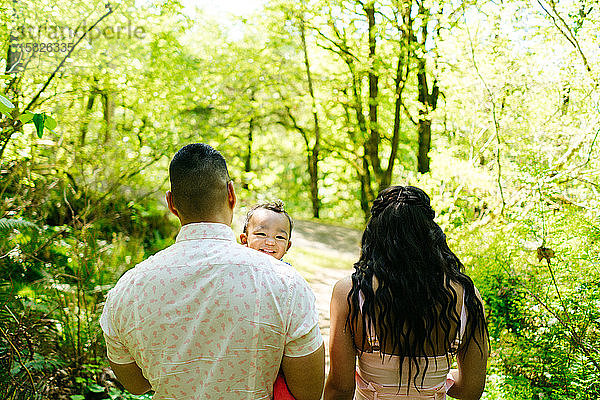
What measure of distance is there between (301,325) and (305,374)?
169 mm

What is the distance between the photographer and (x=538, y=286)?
12.3 feet

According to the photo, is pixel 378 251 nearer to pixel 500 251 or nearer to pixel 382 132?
pixel 500 251

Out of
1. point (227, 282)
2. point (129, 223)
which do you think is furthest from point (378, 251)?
point (129, 223)

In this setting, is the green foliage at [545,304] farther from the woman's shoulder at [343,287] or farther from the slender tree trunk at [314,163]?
the slender tree trunk at [314,163]

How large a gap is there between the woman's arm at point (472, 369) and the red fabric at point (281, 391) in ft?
2.27

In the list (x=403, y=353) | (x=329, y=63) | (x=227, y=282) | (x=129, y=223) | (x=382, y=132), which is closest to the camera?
(x=227, y=282)

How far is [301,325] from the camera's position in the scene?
1.52 m

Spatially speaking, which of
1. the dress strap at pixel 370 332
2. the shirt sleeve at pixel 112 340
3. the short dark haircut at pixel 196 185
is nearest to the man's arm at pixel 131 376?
the shirt sleeve at pixel 112 340

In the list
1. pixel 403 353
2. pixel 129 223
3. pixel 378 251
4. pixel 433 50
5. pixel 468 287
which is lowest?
pixel 129 223

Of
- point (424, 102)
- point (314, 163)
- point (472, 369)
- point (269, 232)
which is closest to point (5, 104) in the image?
point (269, 232)

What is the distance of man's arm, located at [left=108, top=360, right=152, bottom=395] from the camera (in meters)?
1.64

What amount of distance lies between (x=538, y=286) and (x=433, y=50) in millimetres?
4338

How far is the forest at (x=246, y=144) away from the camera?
3.52 m

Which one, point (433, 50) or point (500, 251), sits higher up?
point (433, 50)
